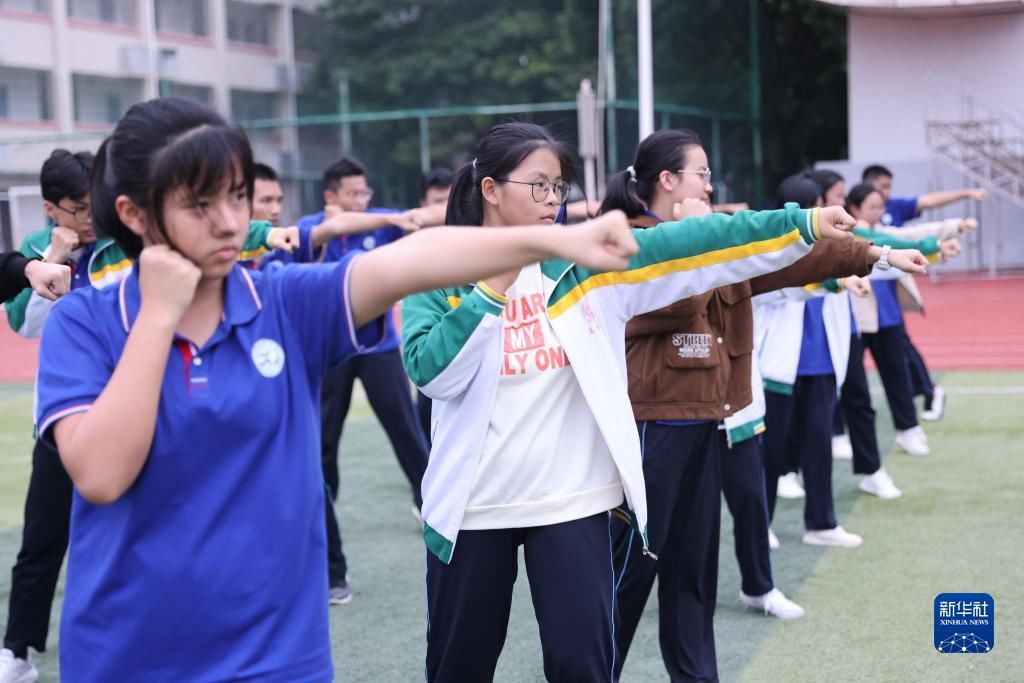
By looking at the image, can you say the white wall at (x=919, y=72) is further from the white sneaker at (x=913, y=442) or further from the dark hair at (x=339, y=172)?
the dark hair at (x=339, y=172)

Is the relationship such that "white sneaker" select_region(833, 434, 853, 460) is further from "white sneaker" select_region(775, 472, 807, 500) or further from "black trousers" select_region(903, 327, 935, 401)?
"white sneaker" select_region(775, 472, 807, 500)

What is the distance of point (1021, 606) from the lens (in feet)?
17.0

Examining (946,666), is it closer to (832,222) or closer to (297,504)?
(832,222)

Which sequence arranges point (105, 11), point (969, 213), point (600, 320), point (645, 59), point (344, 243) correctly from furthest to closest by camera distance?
point (105, 11) < point (969, 213) < point (645, 59) < point (344, 243) < point (600, 320)

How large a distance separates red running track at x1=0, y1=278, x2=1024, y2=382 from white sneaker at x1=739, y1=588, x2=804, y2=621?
22.2 feet

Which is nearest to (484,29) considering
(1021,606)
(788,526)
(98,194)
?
(788,526)

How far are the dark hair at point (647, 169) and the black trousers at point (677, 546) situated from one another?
762mm

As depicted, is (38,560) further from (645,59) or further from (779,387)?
(645,59)

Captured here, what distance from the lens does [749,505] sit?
4984mm

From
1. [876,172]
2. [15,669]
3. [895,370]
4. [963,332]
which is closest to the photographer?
A: [15,669]

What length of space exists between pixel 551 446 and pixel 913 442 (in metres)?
6.05

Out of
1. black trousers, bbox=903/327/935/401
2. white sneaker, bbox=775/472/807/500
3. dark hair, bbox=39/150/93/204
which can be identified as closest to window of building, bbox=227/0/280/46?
black trousers, bbox=903/327/935/401

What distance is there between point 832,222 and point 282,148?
23.6 m

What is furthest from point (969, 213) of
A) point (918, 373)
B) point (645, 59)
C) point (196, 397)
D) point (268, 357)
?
point (196, 397)
